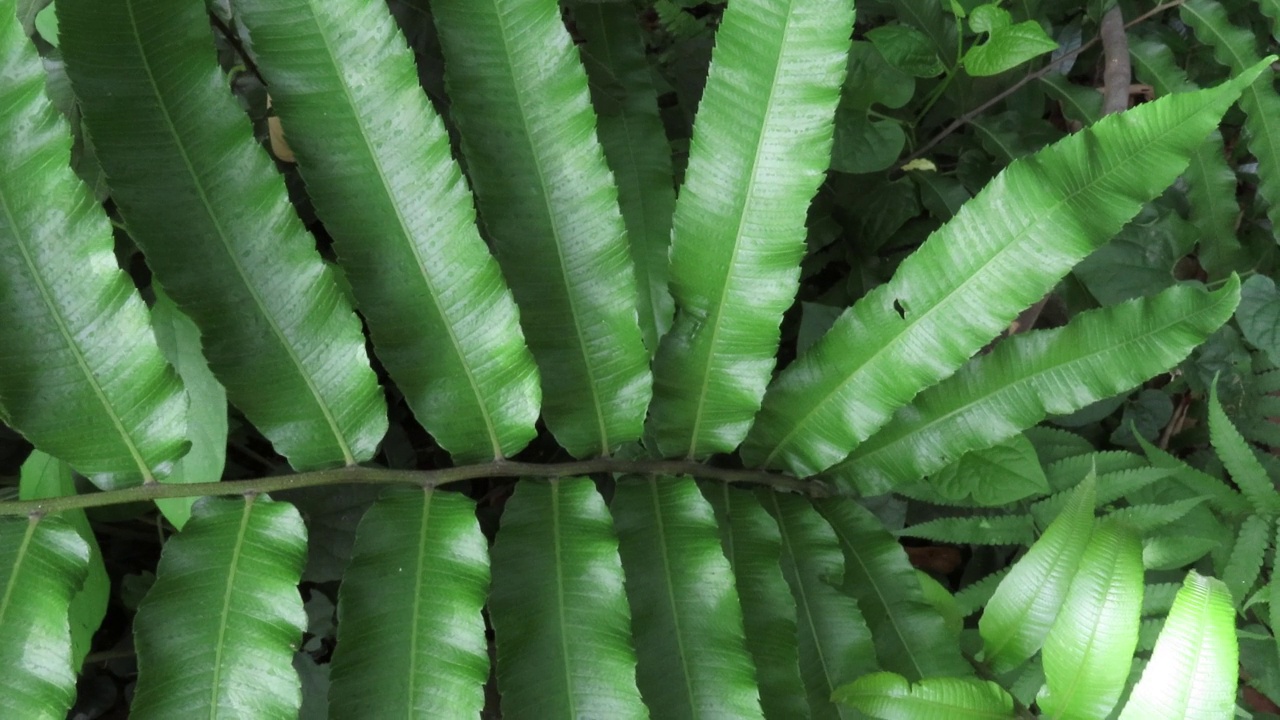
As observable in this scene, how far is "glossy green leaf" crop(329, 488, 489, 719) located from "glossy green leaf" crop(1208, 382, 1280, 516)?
1.39m

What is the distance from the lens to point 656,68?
1.53 m

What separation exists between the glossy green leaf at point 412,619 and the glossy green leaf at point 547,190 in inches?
8.3

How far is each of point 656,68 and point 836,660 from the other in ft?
3.47

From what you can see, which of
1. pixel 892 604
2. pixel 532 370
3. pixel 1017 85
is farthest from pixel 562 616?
pixel 1017 85

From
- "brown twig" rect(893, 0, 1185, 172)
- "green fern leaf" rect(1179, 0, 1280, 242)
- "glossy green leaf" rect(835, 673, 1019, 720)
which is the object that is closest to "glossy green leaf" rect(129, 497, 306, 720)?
"glossy green leaf" rect(835, 673, 1019, 720)

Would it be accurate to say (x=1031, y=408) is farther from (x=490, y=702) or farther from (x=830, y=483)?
(x=490, y=702)

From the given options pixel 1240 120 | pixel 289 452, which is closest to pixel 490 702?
pixel 289 452

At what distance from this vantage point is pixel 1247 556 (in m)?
1.48

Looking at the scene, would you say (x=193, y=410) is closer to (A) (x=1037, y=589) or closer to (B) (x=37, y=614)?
(B) (x=37, y=614)

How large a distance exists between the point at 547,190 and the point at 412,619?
0.45 metres

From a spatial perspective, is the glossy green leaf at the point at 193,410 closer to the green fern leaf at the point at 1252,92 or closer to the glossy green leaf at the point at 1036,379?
the glossy green leaf at the point at 1036,379

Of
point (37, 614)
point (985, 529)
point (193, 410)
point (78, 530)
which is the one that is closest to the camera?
point (37, 614)

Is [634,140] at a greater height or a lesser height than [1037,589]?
greater

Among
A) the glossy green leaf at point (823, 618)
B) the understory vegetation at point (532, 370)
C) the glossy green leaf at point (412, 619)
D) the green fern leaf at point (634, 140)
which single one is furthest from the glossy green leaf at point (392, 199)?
the glossy green leaf at point (823, 618)
